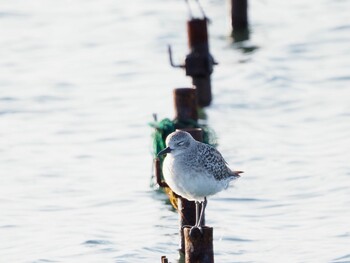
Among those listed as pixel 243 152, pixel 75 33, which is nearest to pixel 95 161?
pixel 243 152

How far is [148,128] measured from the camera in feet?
61.5

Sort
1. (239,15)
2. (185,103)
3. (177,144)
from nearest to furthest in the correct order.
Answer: (177,144) < (185,103) < (239,15)

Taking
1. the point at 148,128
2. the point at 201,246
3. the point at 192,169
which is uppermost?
the point at 192,169

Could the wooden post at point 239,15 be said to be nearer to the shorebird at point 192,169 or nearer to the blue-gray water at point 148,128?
the blue-gray water at point 148,128

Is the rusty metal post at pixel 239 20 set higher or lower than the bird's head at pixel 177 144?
lower

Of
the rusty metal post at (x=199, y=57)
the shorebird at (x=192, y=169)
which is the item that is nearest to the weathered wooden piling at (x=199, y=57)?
the rusty metal post at (x=199, y=57)

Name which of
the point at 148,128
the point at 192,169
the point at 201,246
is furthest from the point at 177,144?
the point at 148,128

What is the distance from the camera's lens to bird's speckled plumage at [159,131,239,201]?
11.0m

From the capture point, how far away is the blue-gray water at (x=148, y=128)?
1387 cm

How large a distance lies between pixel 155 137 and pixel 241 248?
179 cm

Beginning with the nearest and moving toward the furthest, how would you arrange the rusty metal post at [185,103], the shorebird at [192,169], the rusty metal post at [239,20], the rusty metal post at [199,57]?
the shorebird at [192,169], the rusty metal post at [185,103], the rusty metal post at [199,57], the rusty metal post at [239,20]

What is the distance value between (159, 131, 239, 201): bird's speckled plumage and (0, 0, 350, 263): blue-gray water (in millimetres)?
Result: 1973

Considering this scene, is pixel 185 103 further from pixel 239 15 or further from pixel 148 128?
pixel 239 15

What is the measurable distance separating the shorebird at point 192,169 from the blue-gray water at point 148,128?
76.4 inches
